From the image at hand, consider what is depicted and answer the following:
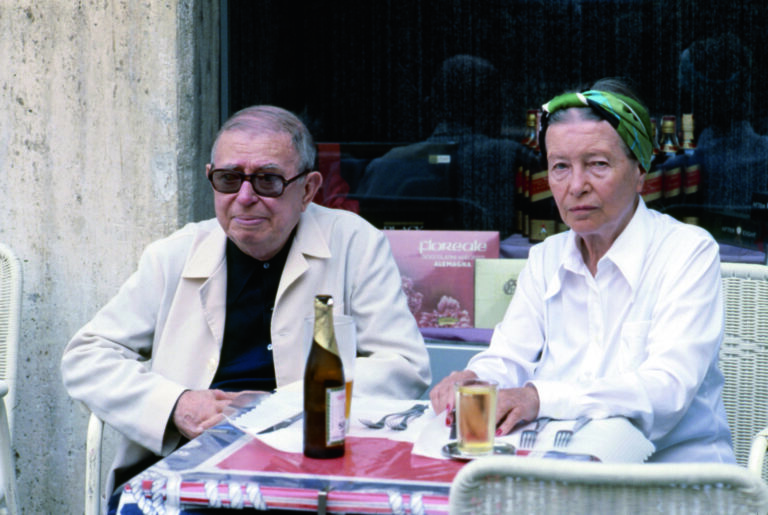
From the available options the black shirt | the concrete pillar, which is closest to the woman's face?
the black shirt

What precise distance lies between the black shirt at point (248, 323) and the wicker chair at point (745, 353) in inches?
54.1

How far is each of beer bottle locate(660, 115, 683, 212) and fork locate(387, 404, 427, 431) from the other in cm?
209

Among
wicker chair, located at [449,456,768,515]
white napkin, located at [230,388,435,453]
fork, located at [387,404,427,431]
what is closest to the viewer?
wicker chair, located at [449,456,768,515]

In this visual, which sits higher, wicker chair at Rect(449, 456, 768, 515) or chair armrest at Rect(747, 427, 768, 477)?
wicker chair at Rect(449, 456, 768, 515)

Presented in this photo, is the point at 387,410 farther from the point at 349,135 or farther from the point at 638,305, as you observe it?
the point at 349,135

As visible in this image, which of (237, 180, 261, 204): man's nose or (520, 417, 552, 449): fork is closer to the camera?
(520, 417, 552, 449): fork

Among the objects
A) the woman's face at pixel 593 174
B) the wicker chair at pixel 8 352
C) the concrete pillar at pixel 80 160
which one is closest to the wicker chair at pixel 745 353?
the woman's face at pixel 593 174

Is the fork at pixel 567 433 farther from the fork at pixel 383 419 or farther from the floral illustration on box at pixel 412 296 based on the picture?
the floral illustration on box at pixel 412 296

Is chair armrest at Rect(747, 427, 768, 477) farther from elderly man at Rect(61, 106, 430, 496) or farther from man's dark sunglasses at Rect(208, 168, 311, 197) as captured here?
man's dark sunglasses at Rect(208, 168, 311, 197)

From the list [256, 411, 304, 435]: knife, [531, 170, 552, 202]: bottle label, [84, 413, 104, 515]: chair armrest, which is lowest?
[84, 413, 104, 515]: chair armrest

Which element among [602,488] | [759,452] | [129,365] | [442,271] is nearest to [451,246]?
[442,271]

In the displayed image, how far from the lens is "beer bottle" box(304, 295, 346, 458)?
6.57 feet

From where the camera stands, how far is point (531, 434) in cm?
215

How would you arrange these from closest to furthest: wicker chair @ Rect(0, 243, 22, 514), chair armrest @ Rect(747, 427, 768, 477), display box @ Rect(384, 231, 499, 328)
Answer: chair armrest @ Rect(747, 427, 768, 477)
wicker chair @ Rect(0, 243, 22, 514)
display box @ Rect(384, 231, 499, 328)
